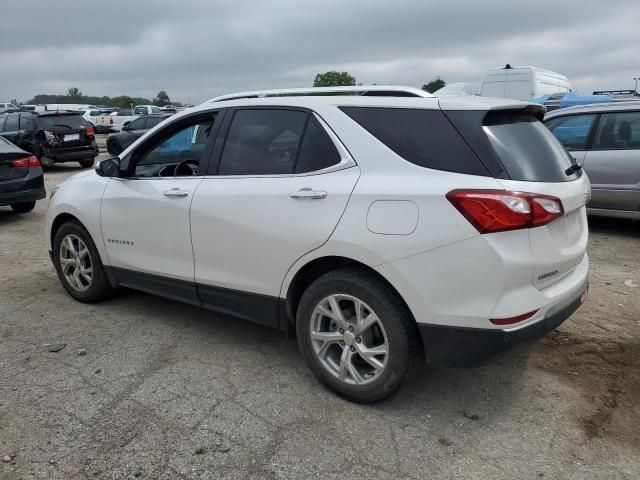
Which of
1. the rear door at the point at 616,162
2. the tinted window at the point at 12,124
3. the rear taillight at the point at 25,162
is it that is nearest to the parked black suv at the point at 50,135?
the tinted window at the point at 12,124

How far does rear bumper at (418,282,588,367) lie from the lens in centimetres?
263

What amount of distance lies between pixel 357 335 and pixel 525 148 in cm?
135

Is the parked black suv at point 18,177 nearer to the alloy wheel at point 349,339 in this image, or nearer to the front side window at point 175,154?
the front side window at point 175,154

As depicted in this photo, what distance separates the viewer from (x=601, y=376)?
338 centimetres

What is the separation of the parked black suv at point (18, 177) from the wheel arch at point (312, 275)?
6.70 metres

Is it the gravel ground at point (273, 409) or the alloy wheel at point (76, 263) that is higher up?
the alloy wheel at point (76, 263)

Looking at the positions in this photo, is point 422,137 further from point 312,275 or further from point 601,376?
point 601,376

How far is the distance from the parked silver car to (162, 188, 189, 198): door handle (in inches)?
210

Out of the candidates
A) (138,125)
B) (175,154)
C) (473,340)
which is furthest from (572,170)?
(138,125)

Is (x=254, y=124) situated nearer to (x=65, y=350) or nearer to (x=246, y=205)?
(x=246, y=205)

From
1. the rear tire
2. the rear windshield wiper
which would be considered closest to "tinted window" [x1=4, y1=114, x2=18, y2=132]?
the rear tire

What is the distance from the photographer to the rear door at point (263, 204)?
10.0ft

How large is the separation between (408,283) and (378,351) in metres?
0.45

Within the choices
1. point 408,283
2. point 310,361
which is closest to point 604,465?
point 408,283
